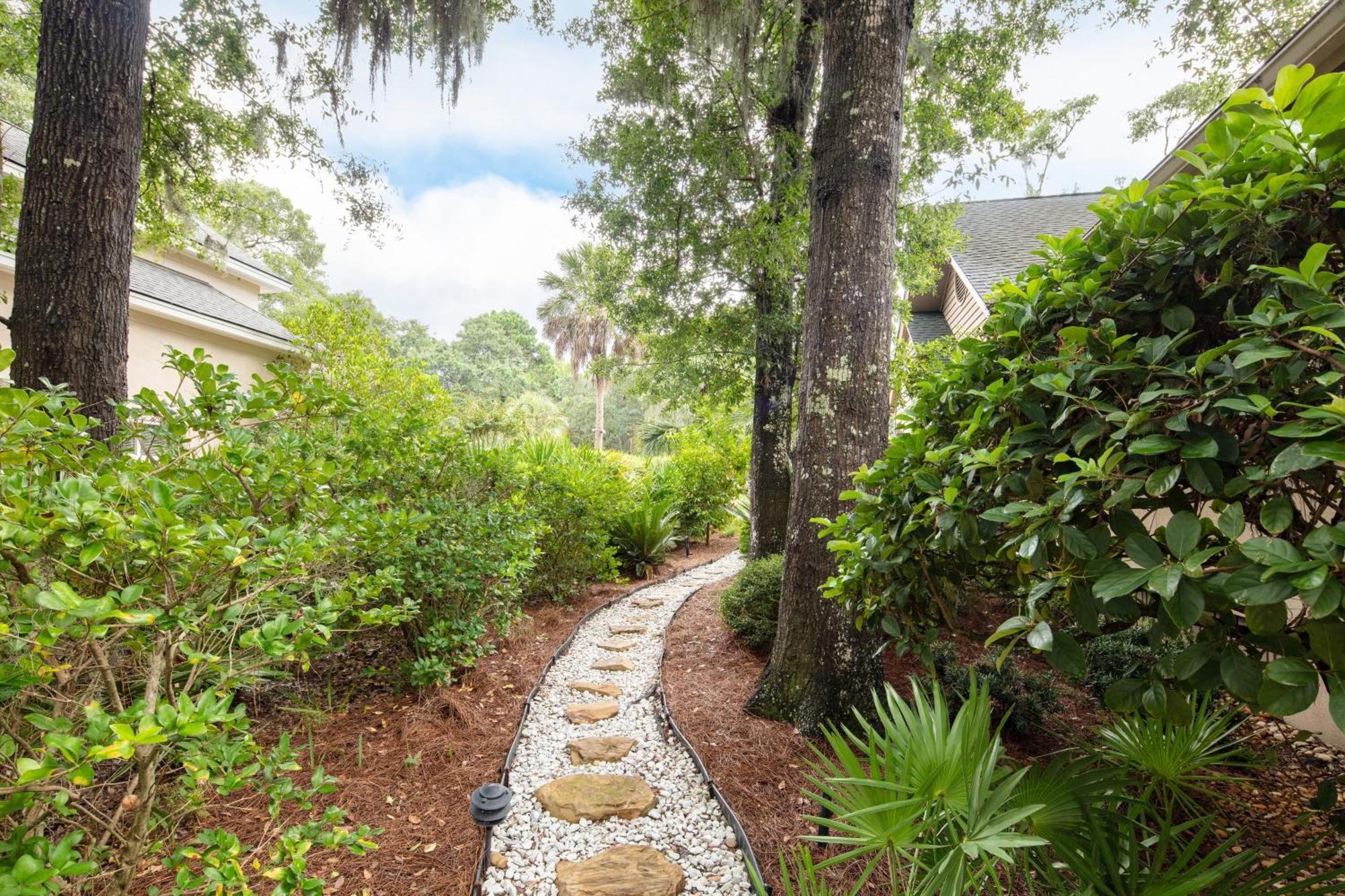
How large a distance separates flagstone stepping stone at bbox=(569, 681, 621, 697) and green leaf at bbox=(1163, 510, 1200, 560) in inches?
119

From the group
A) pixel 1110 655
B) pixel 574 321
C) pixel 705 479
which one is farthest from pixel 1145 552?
pixel 574 321

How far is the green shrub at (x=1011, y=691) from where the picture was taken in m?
2.78

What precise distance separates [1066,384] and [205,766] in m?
1.98

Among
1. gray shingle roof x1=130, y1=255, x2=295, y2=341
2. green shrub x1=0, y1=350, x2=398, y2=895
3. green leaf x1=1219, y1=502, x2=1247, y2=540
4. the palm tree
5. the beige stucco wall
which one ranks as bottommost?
green shrub x1=0, y1=350, x2=398, y2=895

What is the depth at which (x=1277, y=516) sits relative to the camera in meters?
0.78

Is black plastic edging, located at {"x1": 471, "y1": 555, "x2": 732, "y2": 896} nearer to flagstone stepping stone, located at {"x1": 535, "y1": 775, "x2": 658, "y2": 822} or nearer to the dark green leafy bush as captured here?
flagstone stepping stone, located at {"x1": 535, "y1": 775, "x2": 658, "y2": 822}

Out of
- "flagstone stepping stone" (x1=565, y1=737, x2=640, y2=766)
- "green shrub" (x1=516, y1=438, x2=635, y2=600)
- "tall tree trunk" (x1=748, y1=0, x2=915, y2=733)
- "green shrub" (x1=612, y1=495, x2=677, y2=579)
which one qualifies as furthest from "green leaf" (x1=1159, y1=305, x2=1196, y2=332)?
"green shrub" (x1=612, y1=495, x2=677, y2=579)

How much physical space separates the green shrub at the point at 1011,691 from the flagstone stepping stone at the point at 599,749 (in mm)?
1687

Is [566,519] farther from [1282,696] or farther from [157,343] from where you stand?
[157,343]

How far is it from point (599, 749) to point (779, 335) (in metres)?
4.08

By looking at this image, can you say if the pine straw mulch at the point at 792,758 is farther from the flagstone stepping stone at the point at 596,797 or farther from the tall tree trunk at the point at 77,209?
the tall tree trunk at the point at 77,209

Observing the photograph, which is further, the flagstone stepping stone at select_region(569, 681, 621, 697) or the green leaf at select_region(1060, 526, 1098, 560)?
the flagstone stepping stone at select_region(569, 681, 621, 697)

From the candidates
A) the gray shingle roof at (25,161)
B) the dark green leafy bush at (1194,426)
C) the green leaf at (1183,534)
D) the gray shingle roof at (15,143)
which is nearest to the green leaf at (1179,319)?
the dark green leafy bush at (1194,426)

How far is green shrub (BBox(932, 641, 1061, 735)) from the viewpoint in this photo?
2.78 m
